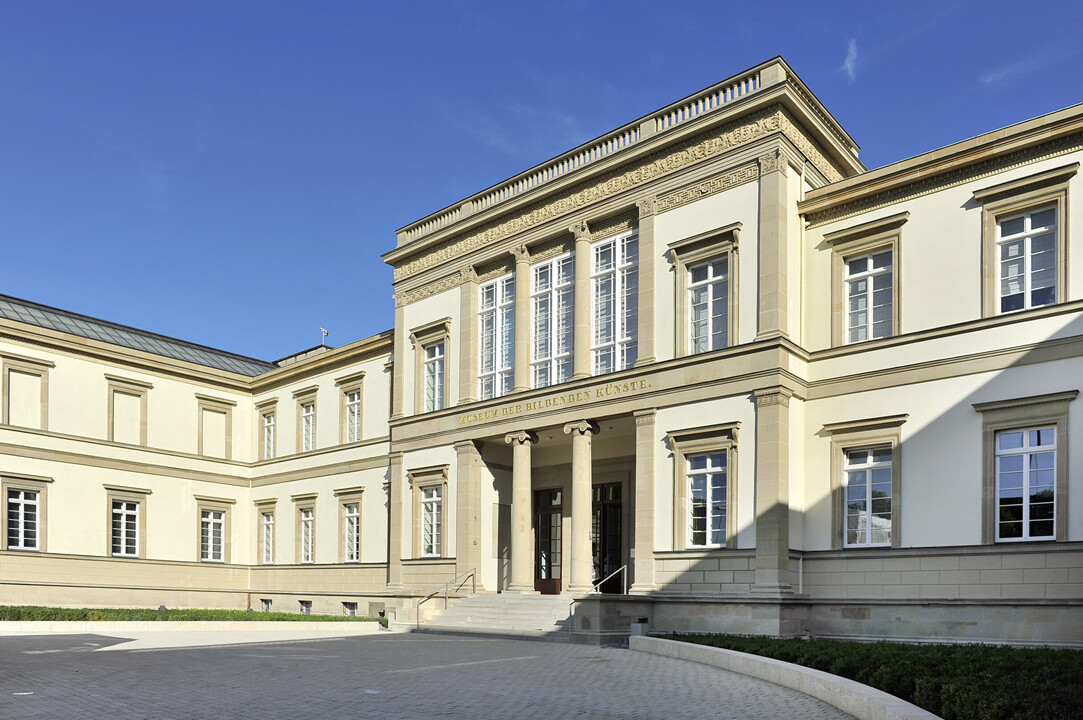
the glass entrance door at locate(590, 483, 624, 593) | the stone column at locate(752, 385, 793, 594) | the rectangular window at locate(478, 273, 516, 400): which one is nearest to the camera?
the stone column at locate(752, 385, 793, 594)

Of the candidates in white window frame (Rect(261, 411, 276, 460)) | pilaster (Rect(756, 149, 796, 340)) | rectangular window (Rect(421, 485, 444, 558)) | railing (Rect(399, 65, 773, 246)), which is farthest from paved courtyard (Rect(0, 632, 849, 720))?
white window frame (Rect(261, 411, 276, 460))

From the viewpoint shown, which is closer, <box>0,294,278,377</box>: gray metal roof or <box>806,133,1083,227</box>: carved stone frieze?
<box>806,133,1083,227</box>: carved stone frieze

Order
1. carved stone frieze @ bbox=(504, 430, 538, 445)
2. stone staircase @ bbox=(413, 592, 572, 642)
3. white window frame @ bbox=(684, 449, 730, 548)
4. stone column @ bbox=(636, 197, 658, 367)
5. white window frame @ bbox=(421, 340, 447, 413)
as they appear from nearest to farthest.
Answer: white window frame @ bbox=(684, 449, 730, 548) < stone staircase @ bbox=(413, 592, 572, 642) < stone column @ bbox=(636, 197, 658, 367) < carved stone frieze @ bbox=(504, 430, 538, 445) < white window frame @ bbox=(421, 340, 447, 413)

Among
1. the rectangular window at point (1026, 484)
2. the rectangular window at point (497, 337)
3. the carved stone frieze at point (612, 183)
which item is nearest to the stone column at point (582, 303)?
the carved stone frieze at point (612, 183)

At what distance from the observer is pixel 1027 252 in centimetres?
1970

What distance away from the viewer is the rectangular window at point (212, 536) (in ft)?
126

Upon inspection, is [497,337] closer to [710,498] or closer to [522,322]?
[522,322]

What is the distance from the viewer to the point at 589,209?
2633 centimetres

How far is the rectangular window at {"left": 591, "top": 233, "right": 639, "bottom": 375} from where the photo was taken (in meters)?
25.3

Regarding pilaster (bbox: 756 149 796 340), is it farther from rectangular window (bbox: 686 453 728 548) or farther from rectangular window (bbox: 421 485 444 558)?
rectangular window (bbox: 421 485 444 558)

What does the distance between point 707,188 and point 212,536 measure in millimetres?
25484

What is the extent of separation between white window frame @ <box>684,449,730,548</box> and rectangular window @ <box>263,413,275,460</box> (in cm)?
2233

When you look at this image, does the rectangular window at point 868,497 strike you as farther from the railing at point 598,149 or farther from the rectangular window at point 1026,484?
the railing at point 598,149

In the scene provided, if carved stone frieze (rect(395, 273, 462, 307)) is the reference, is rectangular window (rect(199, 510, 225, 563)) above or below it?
below
